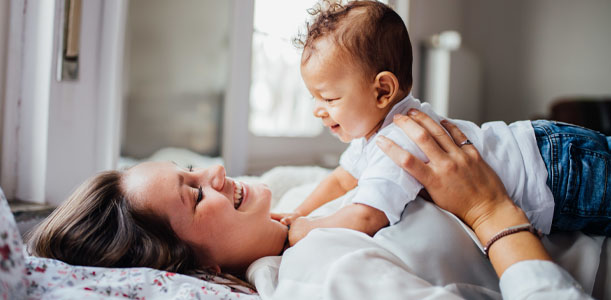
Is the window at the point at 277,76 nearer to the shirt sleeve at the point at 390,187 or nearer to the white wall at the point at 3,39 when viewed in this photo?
the white wall at the point at 3,39

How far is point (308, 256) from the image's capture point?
72 centimetres

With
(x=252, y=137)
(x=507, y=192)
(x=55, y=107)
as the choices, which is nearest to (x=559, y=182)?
(x=507, y=192)

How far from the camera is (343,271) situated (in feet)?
2.13

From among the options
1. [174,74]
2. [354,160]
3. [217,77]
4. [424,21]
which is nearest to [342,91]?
[354,160]

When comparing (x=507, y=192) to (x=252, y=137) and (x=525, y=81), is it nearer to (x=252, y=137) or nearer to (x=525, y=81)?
(x=252, y=137)

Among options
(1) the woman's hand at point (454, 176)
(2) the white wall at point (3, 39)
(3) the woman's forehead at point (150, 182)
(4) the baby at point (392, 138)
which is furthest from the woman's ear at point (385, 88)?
(2) the white wall at point (3, 39)

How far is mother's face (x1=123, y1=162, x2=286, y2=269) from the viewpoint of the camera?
0.83m

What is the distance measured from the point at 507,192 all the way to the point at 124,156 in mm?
2501

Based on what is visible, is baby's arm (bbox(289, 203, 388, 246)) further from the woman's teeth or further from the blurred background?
the blurred background

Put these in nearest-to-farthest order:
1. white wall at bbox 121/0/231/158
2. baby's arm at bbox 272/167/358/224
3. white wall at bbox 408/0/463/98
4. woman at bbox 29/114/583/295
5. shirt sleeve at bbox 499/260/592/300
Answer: shirt sleeve at bbox 499/260/592/300
woman at bbox 29/114/583/295
baby's arm at bbox 272/167/358/224
white wall at bbox 121/0/231/158
white wall at bbox 408/0/463/98

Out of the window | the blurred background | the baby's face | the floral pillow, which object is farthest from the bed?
the window

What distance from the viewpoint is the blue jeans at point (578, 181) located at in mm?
895

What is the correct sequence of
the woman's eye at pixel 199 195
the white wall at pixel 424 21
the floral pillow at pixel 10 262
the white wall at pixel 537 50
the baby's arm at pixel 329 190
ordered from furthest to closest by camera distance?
the white wall at pixel 537 50 < the white wall at pixel 424 21 < the baby's arm at pixel 329 190 < the woman's eye at pixel 199 195 < the floral pillow at pixel 10 262

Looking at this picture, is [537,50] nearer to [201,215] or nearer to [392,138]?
[392,138]
